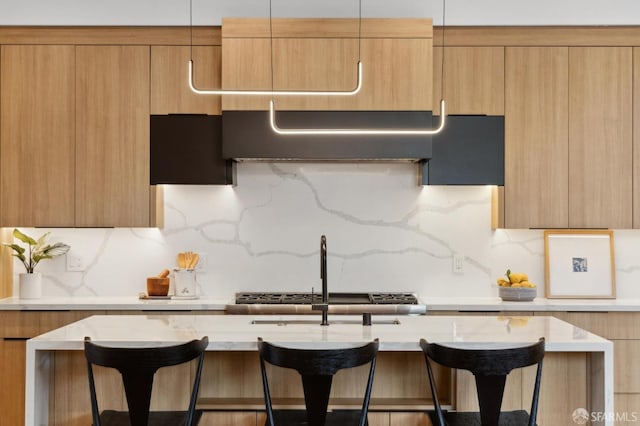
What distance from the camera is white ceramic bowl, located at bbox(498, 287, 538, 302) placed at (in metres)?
3.88

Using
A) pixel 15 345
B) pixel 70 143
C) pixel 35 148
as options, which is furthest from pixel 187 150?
pixel 15 345

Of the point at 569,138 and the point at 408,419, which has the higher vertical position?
the point at 569,138

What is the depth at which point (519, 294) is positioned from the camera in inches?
153

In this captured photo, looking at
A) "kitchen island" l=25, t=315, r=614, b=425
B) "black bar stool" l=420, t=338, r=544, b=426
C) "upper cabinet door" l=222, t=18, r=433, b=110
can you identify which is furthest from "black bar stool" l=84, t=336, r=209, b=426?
"upper cabinet door" l=222, t=18, r=433, b=110

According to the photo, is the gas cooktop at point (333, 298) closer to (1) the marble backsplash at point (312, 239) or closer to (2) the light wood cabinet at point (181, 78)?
(1) the marble backsplash at point (312, 239)

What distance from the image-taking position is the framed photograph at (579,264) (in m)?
4.20

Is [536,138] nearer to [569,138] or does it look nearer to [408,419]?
[569,138]

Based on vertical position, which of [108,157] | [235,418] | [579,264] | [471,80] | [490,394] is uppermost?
[471,80]

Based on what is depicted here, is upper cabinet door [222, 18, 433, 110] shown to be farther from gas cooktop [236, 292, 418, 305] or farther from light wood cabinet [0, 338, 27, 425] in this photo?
light wood cabinet [0, 338, 27, 425]

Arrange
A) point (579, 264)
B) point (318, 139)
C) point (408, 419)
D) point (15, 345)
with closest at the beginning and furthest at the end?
point (408, 419)
point (15, 345)
point (318, 139)
point (579, 264)

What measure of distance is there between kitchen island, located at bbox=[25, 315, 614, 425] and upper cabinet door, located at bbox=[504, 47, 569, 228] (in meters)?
1.37

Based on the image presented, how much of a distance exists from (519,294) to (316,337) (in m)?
1.93

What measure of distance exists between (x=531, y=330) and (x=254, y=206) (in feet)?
7.43

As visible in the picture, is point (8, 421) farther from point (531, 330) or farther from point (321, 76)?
point (531, 330)
